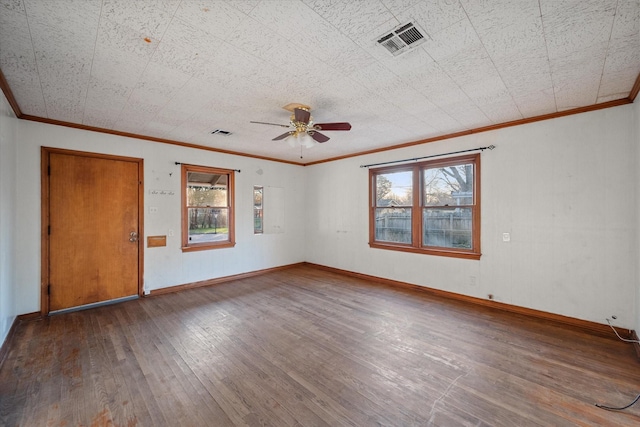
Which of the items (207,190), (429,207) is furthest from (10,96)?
(429,207)

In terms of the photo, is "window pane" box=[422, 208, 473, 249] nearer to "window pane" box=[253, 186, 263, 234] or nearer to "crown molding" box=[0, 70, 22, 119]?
"window pane" box=[253, 186, 263, 234]

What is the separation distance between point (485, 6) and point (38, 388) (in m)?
4.37

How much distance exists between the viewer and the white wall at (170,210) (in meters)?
3.52

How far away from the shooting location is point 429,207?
185 inches

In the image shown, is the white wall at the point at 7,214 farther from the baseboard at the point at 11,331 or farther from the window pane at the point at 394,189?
the window pane at the point at 394,189

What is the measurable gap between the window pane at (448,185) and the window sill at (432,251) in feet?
2.62

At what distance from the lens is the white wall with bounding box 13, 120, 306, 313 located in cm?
352

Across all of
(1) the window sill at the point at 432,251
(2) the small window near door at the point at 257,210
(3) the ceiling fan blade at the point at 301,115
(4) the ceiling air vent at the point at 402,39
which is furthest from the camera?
(2) the small window near door at the point at 257,210

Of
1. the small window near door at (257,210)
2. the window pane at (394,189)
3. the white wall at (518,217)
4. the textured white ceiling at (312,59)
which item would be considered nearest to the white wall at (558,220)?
the white wall at (518,217)

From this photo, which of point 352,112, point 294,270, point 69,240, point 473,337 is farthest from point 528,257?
point 69,240

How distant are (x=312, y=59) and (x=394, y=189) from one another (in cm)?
350

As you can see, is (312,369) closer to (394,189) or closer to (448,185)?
(448,185)

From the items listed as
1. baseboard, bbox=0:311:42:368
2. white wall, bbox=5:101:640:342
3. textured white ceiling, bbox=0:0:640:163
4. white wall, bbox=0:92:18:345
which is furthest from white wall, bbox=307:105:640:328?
white wall, bbox=0:92:18:345

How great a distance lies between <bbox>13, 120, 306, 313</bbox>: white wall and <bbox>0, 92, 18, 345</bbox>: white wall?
Result: 19 cm
